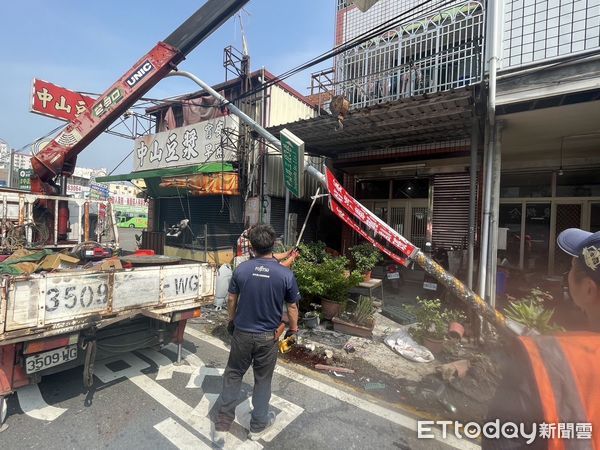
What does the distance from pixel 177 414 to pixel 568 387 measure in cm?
338

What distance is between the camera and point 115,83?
5645 millimetres

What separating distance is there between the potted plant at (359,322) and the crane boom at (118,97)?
564 cm

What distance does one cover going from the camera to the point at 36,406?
3113 mm

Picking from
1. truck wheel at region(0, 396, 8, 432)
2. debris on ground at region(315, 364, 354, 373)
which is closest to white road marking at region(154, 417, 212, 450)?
truck wheel at region(0, 396, 8, 432)

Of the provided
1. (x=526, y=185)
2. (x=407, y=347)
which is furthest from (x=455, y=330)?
(x=526, y=185)

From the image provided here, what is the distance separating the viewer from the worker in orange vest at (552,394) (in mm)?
856

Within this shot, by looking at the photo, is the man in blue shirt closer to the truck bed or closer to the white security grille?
the truck bed

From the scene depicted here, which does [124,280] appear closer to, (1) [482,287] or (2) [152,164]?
(1) [482,287]

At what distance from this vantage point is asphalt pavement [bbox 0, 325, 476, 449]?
→ 274 centimetres

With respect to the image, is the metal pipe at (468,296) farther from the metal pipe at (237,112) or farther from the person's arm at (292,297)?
the metal pipe at (237,112)

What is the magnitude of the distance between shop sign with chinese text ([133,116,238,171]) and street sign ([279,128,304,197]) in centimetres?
442

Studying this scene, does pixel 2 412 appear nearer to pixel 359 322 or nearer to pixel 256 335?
pixel 256 335

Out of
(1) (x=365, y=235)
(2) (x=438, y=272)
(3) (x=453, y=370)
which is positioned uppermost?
(1) (x=365, y=235)

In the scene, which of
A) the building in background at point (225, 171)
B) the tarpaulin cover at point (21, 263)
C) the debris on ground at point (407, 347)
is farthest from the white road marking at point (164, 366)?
the building in background at point (225, 171)
